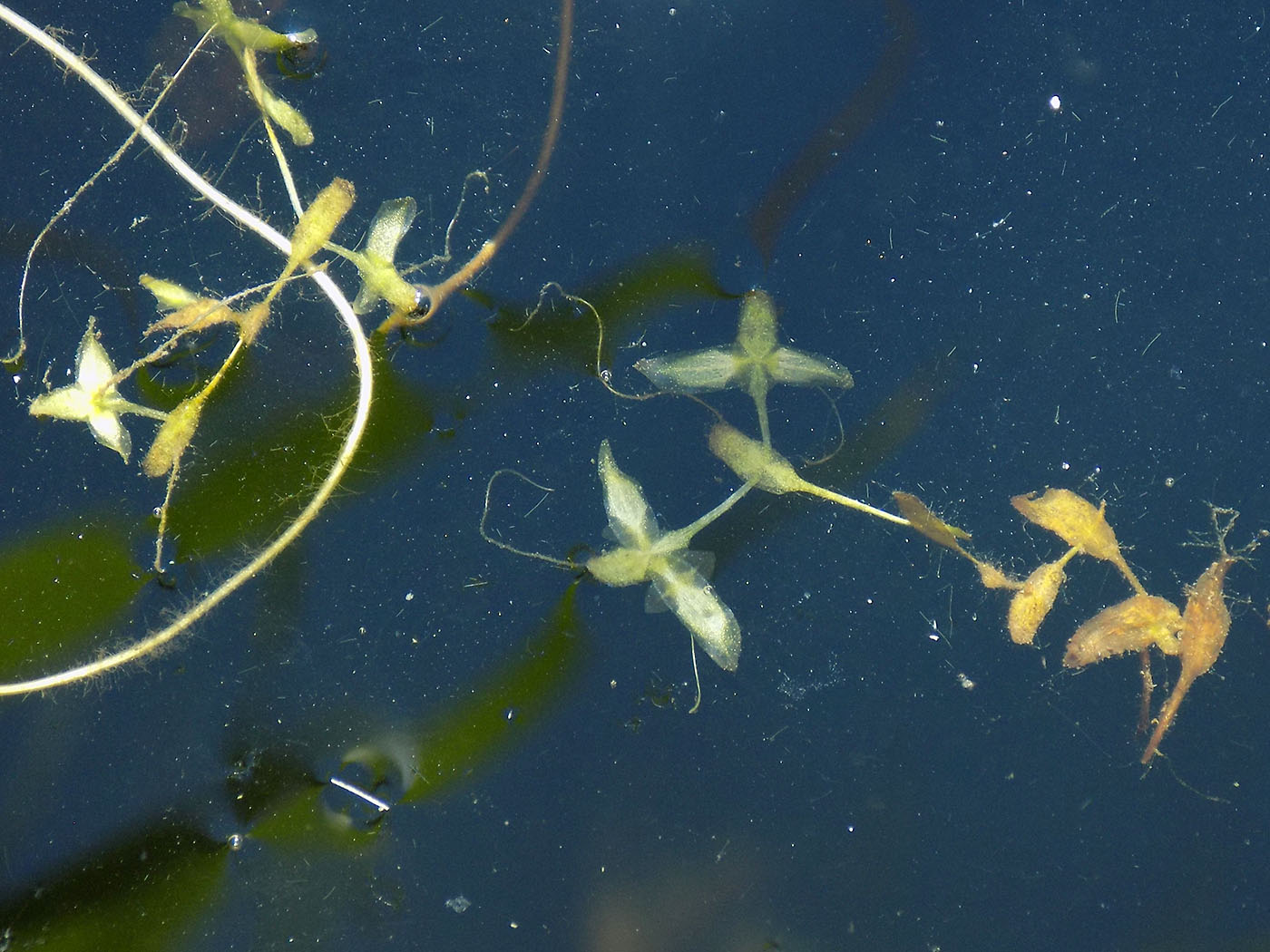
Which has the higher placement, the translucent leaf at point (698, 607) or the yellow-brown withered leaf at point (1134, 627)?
the yellow-brown withered leaf at point (1134, 627)

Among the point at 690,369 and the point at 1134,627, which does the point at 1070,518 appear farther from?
the point at 690,369

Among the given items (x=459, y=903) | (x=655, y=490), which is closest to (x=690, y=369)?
(x=655, y=490)

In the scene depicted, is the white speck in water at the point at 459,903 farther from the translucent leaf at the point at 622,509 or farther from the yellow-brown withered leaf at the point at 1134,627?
the yellow-brown withered leaf at the point at 1134,627

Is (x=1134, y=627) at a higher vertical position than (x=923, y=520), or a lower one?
lower

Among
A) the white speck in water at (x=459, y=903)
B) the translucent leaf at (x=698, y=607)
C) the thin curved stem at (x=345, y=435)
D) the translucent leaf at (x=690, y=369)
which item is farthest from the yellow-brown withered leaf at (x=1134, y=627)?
the thin curved stem at (x=345, y=435)

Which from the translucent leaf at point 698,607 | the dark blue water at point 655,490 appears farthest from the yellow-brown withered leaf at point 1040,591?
the translucent leaf at point 698,607

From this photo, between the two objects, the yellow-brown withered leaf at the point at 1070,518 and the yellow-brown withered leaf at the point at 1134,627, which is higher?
the yellow-brown withered leaf at the point at 1070,518

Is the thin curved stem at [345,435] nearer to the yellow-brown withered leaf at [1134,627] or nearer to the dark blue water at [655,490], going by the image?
the dark blue water at [655,490]

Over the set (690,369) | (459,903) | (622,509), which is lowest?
(459,903)

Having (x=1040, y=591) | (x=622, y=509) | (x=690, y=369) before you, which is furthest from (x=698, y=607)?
(x=1040, y=591)

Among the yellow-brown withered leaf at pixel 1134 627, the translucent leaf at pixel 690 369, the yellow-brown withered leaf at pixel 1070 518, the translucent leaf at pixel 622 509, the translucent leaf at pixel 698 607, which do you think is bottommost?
the translucent leaf at pixel 698 607
